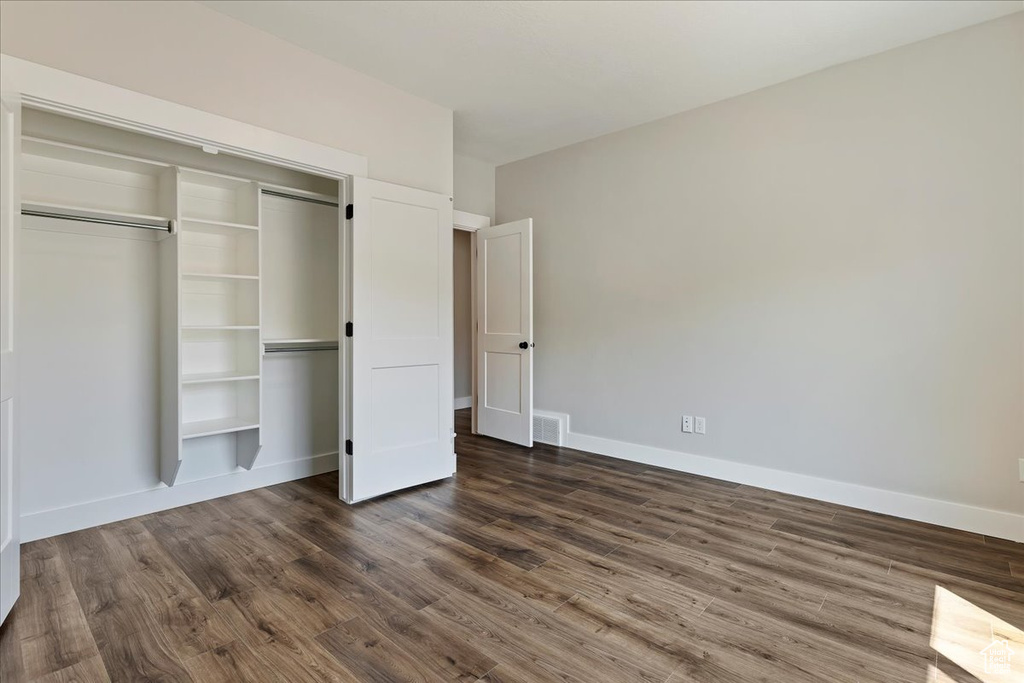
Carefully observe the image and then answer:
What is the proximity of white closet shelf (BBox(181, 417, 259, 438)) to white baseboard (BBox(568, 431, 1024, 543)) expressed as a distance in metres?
2.90

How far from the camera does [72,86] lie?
7.29ft

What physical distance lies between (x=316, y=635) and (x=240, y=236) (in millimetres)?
2639

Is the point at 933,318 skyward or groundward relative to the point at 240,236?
groundward

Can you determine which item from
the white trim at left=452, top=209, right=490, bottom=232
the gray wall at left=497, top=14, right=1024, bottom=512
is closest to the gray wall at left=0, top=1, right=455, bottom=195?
the white trim at left=452, top=209, right=490, bottom=232

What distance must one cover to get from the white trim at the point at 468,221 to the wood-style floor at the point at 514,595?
9.35 ft

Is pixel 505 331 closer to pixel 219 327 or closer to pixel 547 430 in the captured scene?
pixel 547 430

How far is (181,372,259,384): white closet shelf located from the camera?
3.01 m

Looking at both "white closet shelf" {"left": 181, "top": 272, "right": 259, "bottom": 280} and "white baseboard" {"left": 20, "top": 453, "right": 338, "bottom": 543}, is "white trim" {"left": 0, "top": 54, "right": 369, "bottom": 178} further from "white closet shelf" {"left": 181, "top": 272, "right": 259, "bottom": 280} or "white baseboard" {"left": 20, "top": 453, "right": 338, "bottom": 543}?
"white baseboard" {"left": 20, "top": 453, "right": 338, "bottom": 543}

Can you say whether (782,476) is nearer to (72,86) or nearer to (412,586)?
(412,586)

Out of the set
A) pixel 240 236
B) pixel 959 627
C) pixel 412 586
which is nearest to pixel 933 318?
pixel 959 627

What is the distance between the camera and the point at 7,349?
193cm

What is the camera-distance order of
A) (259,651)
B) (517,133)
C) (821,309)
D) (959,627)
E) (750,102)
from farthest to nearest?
1. (517,133)
2. (750,102)
3. (821,309)
4. (959,627)
5. (259,651)

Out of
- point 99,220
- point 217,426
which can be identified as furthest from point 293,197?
point 217,426

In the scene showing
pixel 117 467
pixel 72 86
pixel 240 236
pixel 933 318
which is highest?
pixel 72 86
